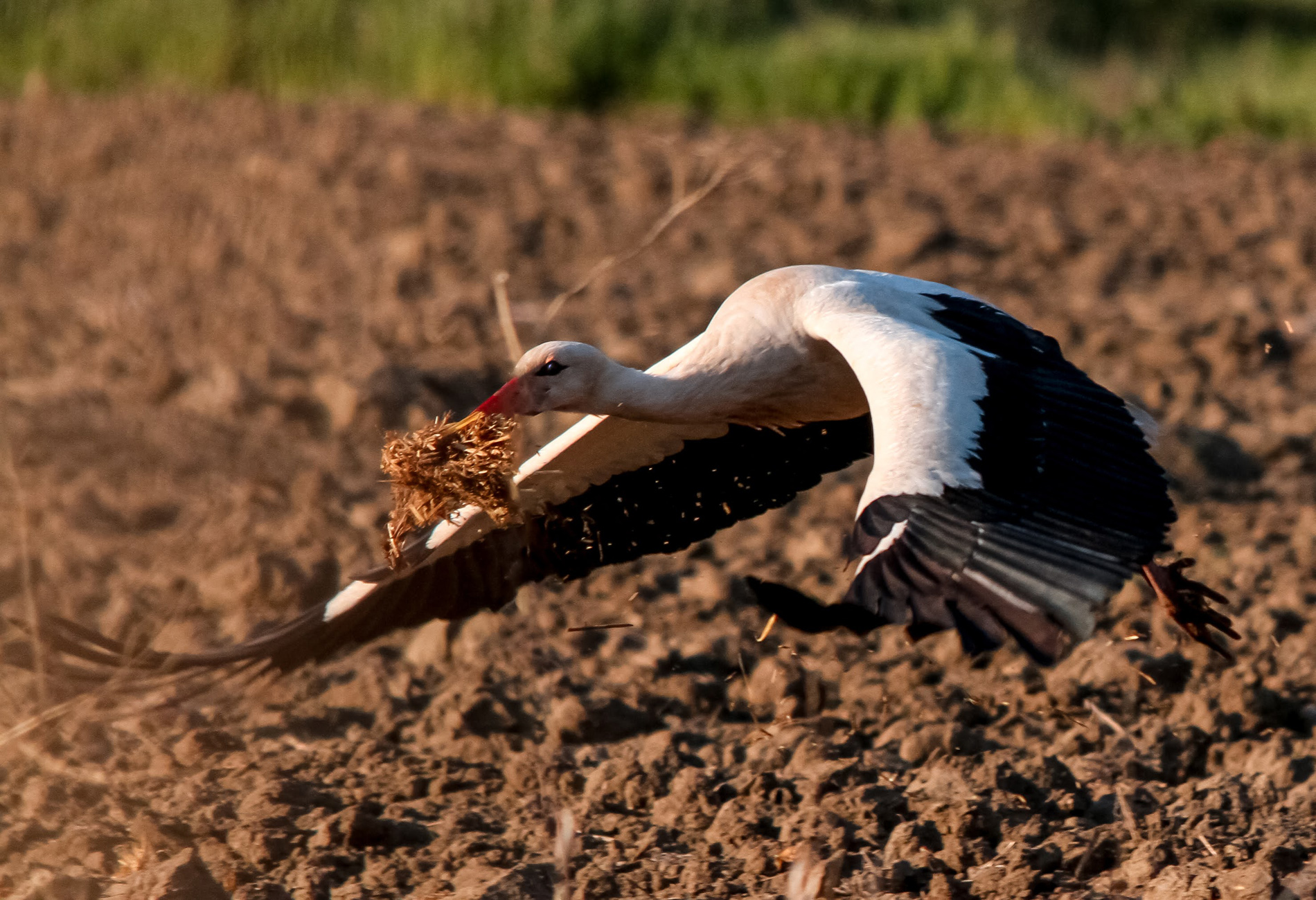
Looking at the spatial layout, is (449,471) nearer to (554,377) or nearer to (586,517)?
(554,377)

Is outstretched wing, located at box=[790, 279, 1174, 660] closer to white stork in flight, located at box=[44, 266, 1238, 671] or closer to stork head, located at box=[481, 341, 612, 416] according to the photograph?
white stork in flight, located at box=[44, 266, 1238, 671]

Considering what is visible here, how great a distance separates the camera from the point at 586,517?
5.35 metres

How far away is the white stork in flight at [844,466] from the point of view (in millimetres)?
3674

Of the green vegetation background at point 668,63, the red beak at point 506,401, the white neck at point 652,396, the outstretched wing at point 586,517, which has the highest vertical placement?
the red beak at point 506,401

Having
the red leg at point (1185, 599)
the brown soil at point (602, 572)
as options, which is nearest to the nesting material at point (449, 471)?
the brown soil at point (602, 572)

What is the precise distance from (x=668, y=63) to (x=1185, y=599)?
8730 millimetres

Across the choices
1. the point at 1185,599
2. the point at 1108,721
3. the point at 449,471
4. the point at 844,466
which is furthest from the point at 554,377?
the point at 1185,599

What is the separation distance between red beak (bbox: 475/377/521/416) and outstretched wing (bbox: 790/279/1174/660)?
86 centimetres

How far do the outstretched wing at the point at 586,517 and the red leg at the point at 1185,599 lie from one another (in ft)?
3.15

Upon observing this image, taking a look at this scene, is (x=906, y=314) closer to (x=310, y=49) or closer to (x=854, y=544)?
(x=854, y=544)

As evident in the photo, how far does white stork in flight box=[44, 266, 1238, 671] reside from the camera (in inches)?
145

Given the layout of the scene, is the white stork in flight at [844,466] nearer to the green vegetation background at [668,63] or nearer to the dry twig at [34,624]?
the dry twig at [34,624]

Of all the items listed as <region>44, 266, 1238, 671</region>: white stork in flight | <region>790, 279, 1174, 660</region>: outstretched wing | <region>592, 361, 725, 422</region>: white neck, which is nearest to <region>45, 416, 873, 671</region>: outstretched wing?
<region>44, 266, 1238, 671</region>: white stork in flight

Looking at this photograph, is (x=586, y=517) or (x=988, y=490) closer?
(x=988, y=490)
